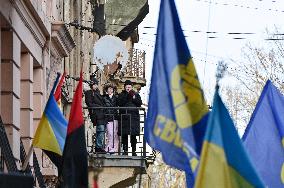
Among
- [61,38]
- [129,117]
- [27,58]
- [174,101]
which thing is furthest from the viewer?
[129,117]

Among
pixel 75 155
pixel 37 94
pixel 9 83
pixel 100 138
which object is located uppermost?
pixel 9 83

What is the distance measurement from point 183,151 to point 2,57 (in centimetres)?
767

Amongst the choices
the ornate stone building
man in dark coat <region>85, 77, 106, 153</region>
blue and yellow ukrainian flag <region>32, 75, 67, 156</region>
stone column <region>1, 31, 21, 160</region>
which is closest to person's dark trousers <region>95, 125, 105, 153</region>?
man in dark coat <region>85, 77, 106, 153</region>

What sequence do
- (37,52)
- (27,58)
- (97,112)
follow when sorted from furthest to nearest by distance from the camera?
(97,112) < (37,52) < (27,58)

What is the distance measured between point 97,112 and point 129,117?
2.02ft

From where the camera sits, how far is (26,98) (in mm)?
20438

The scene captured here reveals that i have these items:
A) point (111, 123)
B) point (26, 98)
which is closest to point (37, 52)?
point (26, 98)

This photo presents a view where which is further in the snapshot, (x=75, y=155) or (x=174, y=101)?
(x=75, y=155)

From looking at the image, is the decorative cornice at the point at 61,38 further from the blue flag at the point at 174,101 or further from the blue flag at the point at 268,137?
the blue flag at the point at 174,101

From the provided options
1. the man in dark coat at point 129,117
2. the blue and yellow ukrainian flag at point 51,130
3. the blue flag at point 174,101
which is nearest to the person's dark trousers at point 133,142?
the man in dark coat at point 129,117

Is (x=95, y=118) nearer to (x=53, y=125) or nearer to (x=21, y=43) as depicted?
(x=21, y=43)

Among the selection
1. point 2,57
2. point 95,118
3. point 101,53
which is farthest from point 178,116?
point 101,53

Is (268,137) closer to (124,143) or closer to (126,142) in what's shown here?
(126,142)

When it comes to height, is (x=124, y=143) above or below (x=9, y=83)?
below
